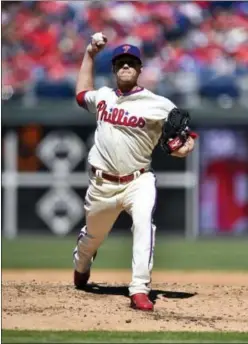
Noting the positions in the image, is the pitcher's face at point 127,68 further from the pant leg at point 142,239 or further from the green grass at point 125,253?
the green grass at point 125,253

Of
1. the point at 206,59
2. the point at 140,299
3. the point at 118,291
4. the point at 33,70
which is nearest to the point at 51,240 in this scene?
the point at 33,70

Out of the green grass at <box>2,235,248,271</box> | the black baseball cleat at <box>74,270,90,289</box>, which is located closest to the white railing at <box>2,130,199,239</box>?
the green grass at <box>2,235,248,271</box>

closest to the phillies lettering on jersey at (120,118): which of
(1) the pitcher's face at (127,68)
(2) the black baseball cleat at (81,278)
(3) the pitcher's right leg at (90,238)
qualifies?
(1) the pitcher's face at (127,68)

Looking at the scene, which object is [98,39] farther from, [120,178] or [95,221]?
[95,221]

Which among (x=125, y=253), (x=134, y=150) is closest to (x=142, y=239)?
(x=134, y=150)

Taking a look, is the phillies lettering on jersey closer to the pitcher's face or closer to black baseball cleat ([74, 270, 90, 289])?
the pitcher's face

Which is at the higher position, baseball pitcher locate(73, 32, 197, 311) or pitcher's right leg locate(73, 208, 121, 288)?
baseball pitcher locate(73, 32, 197, 311)

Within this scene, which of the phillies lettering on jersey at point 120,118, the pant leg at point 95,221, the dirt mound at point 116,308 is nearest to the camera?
the dirt mound at point 116,308
